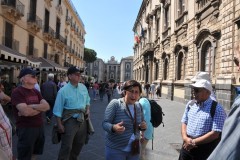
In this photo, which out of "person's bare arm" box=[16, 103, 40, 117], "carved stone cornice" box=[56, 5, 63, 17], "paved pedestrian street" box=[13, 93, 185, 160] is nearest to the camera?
"person's bare arm" box=[16, 103, 40, 117]

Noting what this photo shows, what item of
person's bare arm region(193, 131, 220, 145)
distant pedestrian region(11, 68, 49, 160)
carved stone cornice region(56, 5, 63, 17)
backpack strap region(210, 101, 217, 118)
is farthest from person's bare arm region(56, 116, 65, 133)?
carved stone cornice region(56, 5, 63, 17)

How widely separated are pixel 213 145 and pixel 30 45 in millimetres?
19442

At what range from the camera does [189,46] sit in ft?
54.1

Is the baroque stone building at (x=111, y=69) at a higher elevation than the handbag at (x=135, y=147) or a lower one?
higher

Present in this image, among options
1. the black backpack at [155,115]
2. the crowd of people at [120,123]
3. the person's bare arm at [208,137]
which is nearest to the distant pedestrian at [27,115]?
the crowd of people at [120,123]

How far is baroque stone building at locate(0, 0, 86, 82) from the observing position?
513 inches

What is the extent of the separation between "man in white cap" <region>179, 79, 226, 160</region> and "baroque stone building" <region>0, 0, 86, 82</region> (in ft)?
26.6

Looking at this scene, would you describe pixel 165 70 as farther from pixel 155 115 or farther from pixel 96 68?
pixel 96 68

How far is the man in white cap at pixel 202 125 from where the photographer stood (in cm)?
298

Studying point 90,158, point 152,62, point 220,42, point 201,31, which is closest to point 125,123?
point 90,158

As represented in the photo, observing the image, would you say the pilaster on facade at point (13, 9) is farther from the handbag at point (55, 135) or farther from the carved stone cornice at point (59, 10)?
the handbag at point (55, 135)

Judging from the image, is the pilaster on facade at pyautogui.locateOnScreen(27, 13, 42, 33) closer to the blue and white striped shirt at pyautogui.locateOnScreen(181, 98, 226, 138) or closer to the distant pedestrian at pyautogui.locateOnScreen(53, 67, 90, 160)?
the distant pedestrian at pyautogui.locateOnScreen(53, 67, 90, 160)

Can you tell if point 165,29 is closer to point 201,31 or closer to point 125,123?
point 201,31

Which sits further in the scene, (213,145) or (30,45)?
(30,45)
